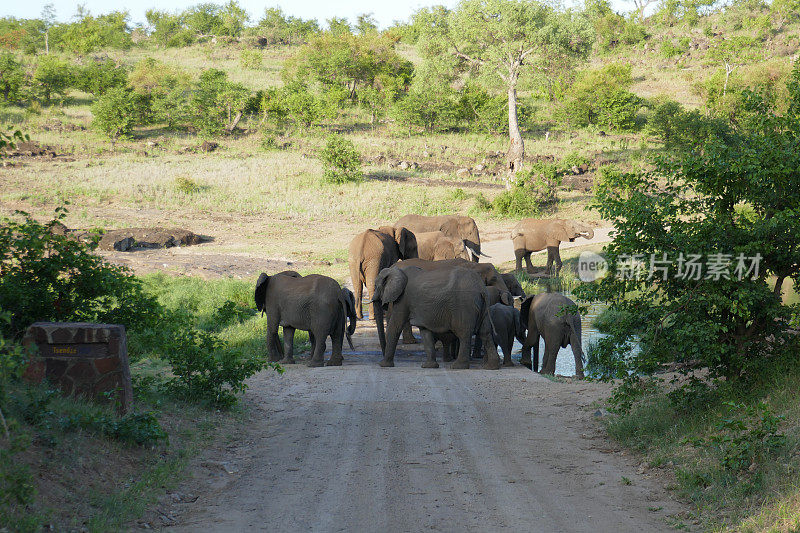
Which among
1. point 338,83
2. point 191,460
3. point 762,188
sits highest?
point 338,83

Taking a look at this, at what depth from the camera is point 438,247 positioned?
20.7 meters

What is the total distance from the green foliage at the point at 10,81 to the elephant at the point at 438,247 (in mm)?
43542

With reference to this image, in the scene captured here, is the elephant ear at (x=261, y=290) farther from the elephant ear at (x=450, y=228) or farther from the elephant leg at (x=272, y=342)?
the elephant ear at (x=450, y=228)

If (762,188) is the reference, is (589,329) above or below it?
below

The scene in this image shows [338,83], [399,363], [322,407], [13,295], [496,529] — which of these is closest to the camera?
[496,529]

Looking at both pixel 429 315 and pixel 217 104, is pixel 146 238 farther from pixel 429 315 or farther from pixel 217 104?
pixel 217 104

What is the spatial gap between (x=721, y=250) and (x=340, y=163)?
33.8m

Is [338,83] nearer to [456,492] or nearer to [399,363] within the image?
[399,363]

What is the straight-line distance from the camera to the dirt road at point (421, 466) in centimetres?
617

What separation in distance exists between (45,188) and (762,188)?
114 feet

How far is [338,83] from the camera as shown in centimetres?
6275

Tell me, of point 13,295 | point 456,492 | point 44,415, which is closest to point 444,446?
point 456,492

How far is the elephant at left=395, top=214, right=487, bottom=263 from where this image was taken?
23.5 metres

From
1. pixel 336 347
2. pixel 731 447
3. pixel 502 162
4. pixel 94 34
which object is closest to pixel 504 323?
pixel 336 347
